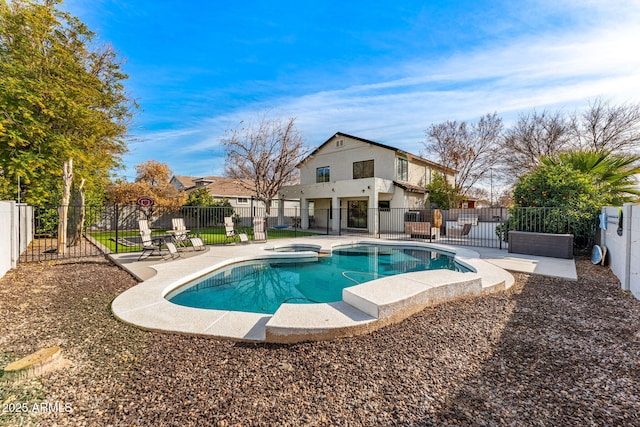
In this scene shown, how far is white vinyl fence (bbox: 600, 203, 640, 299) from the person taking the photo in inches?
211

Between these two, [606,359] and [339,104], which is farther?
[339,104]

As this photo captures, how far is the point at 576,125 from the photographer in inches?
810

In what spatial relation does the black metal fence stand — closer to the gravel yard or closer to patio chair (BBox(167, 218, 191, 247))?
patio chair (BBox(167, 218, 191, 247))

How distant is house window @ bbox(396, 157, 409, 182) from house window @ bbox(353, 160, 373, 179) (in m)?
1.93

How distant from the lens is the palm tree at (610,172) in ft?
29.0


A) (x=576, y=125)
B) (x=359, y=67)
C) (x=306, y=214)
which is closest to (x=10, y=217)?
(x=359, y=67)

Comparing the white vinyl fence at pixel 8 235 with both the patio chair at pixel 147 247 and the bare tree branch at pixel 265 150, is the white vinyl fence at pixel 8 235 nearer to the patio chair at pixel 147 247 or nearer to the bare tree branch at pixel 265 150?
the patio chair at pixel 147 247

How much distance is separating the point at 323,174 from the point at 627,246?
19.0 m

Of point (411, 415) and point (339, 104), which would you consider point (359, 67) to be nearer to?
point (339, 104)

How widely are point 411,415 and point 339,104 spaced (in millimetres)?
15605

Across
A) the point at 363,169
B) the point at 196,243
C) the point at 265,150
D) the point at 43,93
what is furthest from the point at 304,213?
the point at 43,93

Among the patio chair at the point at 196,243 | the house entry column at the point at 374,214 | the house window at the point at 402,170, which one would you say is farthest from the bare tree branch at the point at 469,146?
the patio chair at the point at 196,243

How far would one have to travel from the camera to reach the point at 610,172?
30.8ft

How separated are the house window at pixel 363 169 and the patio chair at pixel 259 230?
965 cm
